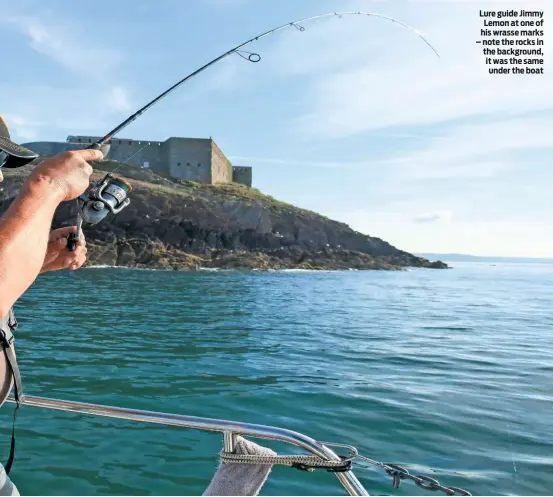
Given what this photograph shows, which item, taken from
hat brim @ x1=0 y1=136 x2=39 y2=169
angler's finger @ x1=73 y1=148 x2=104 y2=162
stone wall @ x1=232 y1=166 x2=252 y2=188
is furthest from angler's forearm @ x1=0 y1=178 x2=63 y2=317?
stone wall @ x1=232 y1=166 x2=252 y2=188

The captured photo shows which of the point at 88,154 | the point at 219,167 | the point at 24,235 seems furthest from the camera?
the point at 219,167

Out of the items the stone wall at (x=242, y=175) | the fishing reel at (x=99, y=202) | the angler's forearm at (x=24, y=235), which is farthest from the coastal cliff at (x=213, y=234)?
the angler's forearm at (x=24, y=235)

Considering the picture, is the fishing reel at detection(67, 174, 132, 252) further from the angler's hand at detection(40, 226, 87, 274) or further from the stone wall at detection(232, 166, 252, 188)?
the stone wall at detection(232, 166, 252, 188)

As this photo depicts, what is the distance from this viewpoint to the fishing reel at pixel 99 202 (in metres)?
2.95

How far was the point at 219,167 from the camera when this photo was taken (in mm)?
92938

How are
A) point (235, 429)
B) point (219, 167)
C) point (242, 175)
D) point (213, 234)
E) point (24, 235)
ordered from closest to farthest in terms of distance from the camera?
point (24, 235)
point (235, 429)
point (213, 234)
point (219, 167)
point (242, 175)

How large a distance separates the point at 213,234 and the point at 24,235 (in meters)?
60.3

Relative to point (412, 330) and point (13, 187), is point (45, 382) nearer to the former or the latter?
point (412, 330)

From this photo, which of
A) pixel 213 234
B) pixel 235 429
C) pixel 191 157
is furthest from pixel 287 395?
pixel 191 157

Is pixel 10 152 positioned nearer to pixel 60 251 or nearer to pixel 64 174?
pixel 64 174

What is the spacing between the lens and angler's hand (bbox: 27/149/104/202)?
6.38 feet

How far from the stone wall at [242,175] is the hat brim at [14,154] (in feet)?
340

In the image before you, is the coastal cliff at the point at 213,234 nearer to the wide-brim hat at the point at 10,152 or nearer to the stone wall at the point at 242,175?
the stone wall at the point at 242,175

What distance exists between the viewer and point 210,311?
65.2ft
